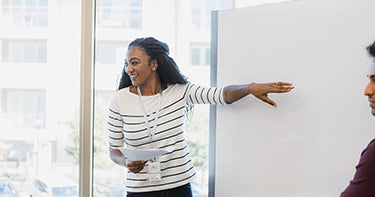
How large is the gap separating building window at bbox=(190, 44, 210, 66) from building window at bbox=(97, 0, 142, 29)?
35cm

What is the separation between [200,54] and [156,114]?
1.82 ft

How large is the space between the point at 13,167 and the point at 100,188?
54 centimetres

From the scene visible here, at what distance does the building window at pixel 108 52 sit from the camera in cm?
260

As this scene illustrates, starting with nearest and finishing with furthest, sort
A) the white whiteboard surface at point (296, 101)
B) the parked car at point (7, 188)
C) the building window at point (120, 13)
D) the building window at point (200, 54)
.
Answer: the white whiteboard surface at point (296, 101), the building window at point (200, 54), the building window at point (120, 13), the parked car at point (7, 188)

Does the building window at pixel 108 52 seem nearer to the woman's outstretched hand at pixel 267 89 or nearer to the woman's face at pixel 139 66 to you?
the woman's face at pixel 139 66

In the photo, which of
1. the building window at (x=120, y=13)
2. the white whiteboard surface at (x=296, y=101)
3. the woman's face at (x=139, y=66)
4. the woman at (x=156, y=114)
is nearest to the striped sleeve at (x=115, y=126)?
the woman at (x=156, y=114)

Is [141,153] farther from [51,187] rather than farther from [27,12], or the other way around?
[27,12]

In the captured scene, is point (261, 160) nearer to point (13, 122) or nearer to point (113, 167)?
point (113, 167)

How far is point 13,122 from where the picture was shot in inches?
105

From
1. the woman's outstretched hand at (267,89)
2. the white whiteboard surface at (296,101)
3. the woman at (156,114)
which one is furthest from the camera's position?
the woman at (156,114)

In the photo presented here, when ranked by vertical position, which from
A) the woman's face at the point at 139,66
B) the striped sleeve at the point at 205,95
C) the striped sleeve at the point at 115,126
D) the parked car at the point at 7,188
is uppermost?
the woman's face at the point at 139,66

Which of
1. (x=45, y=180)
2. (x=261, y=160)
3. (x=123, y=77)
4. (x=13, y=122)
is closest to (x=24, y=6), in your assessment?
(x=13, y=122)

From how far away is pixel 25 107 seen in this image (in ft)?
8.70

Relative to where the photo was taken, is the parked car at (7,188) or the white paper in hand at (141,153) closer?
the white paper in hand at (141,153)
